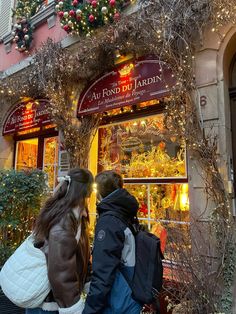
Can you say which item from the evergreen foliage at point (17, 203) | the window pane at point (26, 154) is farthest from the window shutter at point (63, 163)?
the window pane at point (26, 154)

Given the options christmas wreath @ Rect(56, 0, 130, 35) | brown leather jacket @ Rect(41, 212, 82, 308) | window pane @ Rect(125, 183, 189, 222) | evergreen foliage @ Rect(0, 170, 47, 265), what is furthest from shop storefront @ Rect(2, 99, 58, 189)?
brown leather jacket @ Rect(41, 212, 82, 308)

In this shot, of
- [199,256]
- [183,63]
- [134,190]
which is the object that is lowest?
[199,256]

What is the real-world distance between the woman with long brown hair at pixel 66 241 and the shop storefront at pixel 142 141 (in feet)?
6.93

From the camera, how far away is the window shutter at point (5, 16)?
920 centimetres

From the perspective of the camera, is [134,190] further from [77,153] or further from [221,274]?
[221,274]

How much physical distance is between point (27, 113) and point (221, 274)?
5.90 m

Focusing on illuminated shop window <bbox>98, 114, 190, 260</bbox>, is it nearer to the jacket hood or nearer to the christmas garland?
the jacket hood

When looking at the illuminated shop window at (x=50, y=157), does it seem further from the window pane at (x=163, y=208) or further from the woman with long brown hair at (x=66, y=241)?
the woman with long brown hair at (x=66, y=241)

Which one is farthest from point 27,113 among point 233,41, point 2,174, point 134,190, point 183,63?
point 233,41

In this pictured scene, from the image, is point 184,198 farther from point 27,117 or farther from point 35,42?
point 35,42

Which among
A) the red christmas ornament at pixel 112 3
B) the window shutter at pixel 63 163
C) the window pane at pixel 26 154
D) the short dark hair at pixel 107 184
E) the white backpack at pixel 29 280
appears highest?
the red christmas ornament at pixel 112 3

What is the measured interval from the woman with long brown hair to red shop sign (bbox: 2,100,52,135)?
4.47 metres

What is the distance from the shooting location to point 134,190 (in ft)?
17.9

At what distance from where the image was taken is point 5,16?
Answer: 9438 mm
